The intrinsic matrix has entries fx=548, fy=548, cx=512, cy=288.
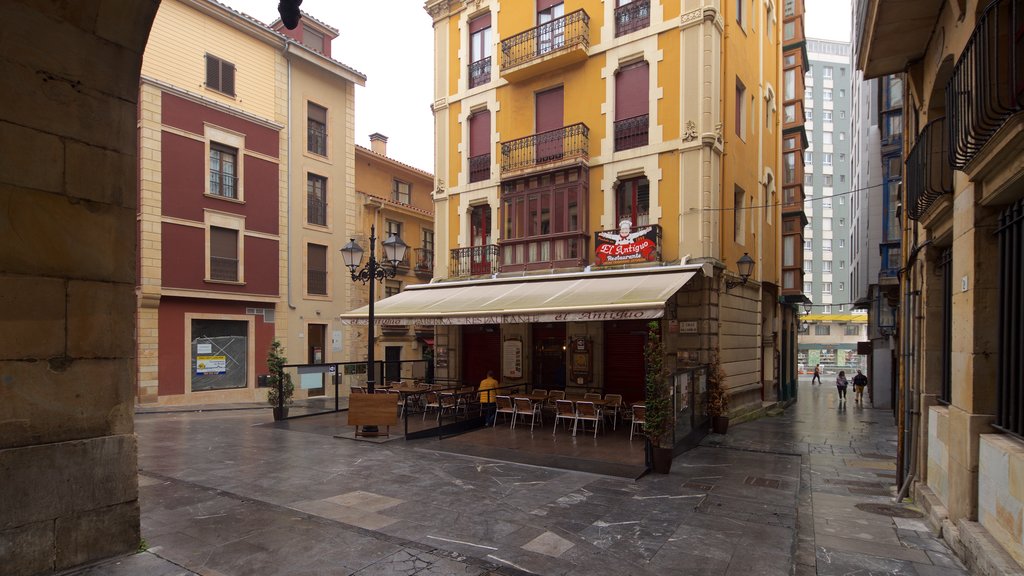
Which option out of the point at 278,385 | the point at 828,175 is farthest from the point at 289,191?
the point at 828,175

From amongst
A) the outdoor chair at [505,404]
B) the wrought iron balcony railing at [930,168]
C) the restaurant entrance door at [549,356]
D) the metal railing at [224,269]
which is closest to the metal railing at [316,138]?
the metal railing at [224,269]

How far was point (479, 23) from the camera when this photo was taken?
59.6 ft

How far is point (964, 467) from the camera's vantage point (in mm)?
5703

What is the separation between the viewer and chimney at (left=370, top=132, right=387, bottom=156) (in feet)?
105

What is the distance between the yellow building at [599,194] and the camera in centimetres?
1363

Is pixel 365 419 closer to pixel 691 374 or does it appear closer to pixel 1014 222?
pixel 691 374

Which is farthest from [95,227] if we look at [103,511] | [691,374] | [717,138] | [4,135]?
[717,138]

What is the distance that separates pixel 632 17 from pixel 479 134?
581 centimetres

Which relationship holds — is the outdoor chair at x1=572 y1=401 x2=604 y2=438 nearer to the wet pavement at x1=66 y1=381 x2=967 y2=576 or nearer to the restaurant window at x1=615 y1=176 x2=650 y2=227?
the wet pavement at x1=66 y1=381 x2=967 y2=576

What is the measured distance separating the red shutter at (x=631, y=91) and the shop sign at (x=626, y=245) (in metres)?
3.06

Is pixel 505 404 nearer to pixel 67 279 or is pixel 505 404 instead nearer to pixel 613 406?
pixel 613 406

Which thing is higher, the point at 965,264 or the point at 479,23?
the point at 479,23

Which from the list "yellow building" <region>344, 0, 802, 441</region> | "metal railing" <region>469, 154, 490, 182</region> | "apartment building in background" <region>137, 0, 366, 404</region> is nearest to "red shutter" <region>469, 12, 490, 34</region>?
"yellow building" <region>344, 0, 802, 441</region>

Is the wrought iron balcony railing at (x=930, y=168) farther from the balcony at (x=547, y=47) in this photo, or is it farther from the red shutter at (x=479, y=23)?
the red shutter at (x=479, y=23)
